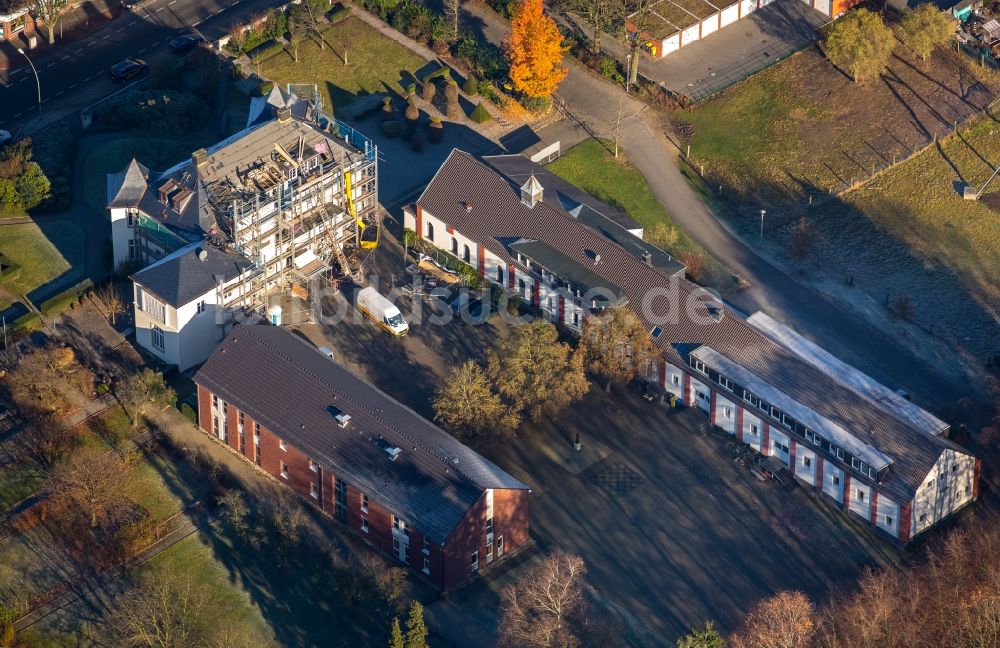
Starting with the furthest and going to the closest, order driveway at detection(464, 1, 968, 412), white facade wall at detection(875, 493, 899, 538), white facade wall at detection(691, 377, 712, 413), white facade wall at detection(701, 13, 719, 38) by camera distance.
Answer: white facade wall at detection(701, 13, 719, 38) < driveway at detection(464, 1, 968, 412) < white facade wall at detection(691, 377, 712, 413) < white facade wall at detection(875, 493, 899, 538)

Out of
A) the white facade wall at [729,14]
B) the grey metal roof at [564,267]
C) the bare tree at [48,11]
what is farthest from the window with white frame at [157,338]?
the white facade wall at [729,14]

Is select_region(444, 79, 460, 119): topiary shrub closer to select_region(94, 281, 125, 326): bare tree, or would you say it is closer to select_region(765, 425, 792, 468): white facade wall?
select_region(94, 281, 125, 326): bare tree

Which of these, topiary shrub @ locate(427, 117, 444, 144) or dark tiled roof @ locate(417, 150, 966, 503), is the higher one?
topiary shrub @ locate(427, 117, 444, 144)

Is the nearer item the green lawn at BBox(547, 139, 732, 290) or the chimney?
the chimney

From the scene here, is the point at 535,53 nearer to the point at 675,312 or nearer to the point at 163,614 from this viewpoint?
the point at 675,312

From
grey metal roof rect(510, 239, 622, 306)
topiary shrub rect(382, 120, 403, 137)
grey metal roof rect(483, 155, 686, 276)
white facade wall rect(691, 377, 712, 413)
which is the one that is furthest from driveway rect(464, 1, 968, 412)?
topiary shrub rect(382, 120, 403, 137)

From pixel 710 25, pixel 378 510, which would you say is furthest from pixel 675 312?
pixel 710 25

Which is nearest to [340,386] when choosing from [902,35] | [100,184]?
[100,184]
